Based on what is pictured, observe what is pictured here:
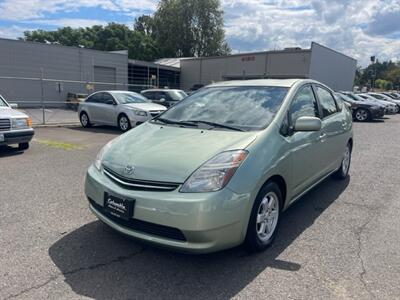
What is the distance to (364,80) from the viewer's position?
76750 millimetres

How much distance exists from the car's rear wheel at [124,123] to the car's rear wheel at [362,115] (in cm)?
1316

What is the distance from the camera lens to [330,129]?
4.80 m

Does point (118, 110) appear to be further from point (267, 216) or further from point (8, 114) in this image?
point (267, 216)

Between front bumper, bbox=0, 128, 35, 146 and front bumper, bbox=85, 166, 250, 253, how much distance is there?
5.68m

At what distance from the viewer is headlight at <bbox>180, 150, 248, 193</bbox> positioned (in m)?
2.80

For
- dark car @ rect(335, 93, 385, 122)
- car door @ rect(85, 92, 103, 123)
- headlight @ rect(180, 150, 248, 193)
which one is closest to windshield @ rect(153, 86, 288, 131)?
headlight @ rect(180, 150, 248, 193)

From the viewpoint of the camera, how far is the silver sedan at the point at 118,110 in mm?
11680

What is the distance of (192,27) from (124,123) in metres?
42.2

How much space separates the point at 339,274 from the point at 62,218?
3.03 meters

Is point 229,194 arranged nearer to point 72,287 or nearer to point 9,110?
point 72,287

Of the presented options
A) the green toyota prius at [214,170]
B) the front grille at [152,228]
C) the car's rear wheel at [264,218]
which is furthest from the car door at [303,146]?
the front grille at [152,228]

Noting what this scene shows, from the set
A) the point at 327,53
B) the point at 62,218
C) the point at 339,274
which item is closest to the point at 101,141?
the point at 62,218

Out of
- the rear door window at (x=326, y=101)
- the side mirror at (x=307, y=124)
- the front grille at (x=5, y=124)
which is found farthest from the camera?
the front grille at (x=5, y=124)

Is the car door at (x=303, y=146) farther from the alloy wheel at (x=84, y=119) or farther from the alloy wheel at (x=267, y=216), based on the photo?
the alloy wheel at (x=84, y=119)
